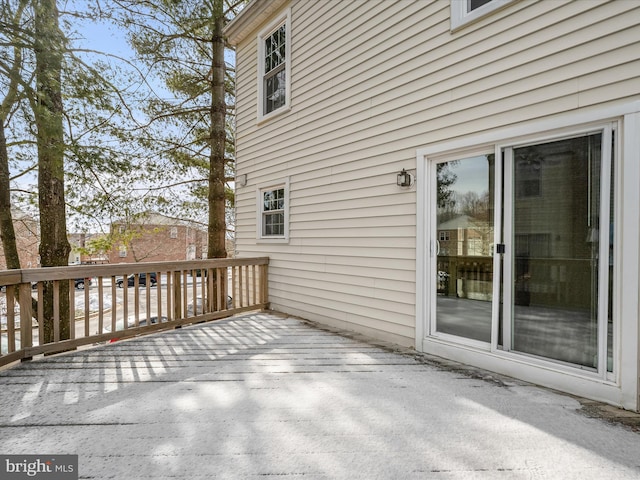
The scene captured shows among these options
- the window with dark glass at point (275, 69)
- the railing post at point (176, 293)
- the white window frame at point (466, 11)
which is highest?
the window with dark glass at point (275, 69)

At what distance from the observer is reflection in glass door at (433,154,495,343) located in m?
2.98

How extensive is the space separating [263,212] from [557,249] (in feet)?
14.6

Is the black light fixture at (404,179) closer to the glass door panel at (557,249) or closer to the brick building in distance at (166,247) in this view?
the glass door panel at (557,249)

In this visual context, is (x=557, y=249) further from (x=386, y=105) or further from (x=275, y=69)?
(x=275, y=69)

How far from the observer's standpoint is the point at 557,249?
2.55 m

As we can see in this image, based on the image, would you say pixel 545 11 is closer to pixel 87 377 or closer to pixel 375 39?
pixel 375 39

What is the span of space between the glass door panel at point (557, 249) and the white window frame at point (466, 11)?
1.19 m

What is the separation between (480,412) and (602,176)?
176 cm

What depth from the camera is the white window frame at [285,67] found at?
17.4ft

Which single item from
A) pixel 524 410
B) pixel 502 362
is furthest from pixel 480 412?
pixel 502 362

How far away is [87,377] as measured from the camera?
281cm

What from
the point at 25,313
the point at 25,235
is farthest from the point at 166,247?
the point at 25,313

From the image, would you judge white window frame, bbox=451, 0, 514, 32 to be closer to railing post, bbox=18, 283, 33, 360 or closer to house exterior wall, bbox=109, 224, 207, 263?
railing post, bbox=18, 283, 33, 360

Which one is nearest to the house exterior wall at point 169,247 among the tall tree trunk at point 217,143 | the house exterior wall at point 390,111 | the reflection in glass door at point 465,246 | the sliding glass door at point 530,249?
the tall tree trunk at point 217,143
